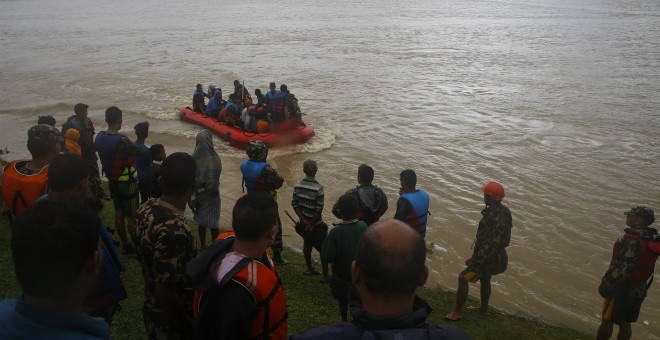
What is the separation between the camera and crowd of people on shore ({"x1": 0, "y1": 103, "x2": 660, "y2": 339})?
1906 mm

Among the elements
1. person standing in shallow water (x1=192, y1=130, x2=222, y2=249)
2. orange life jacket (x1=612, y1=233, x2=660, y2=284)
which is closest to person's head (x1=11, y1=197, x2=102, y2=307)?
person standing in shallow water (x1=192, y1=130, x2=222, y2=249)

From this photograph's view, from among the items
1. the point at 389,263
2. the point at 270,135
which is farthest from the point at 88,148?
the point at 389,263

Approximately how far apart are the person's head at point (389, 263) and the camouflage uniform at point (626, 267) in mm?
4059

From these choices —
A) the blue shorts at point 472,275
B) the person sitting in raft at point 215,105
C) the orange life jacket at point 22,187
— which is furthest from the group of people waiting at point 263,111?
the orange life jacket at point 22,187

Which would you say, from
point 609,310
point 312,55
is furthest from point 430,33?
point 609,310

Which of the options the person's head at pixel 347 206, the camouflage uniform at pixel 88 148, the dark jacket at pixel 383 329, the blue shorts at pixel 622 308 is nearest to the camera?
the dark jacket at pixel 383 329

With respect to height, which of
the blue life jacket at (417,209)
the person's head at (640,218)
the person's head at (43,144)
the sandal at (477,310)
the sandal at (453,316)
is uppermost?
the person's head at (43,144)

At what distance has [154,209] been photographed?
3.19 metres

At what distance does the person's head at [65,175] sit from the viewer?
363 centimetres

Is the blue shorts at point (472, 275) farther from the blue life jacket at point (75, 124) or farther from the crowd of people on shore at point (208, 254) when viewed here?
the blue life jacket at point (75, 124)

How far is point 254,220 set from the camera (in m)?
2.87

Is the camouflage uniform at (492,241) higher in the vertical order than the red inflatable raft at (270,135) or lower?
higher

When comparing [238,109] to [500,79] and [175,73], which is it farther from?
[500,79]

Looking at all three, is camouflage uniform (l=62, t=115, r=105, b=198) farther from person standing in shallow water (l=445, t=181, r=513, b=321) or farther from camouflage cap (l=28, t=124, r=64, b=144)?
person standing in shallow water (l=445, t=181, r=513, b=321)
